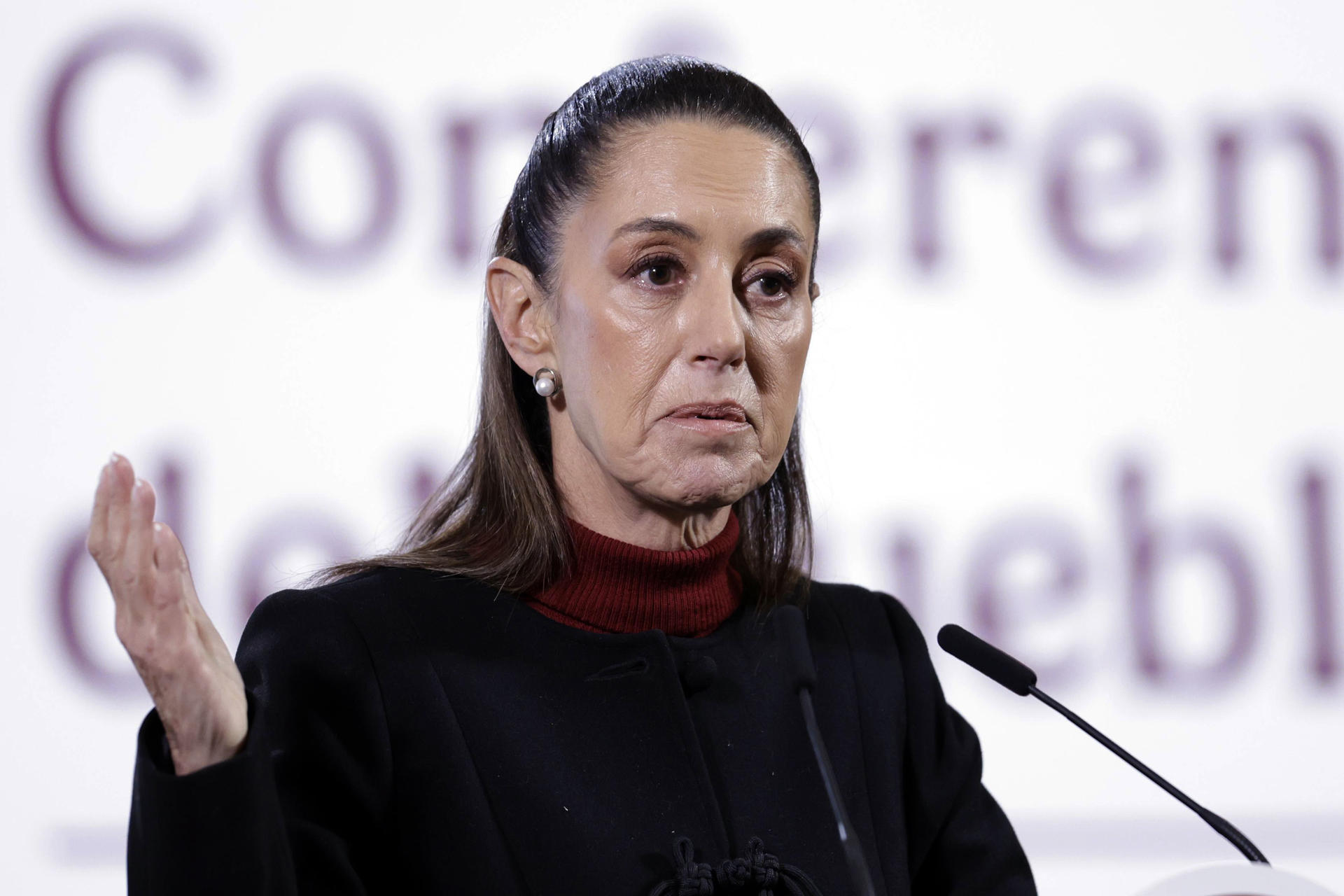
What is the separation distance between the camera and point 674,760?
4.73 ft

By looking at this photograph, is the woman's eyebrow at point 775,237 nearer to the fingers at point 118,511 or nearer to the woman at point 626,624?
the woman at point 626,624

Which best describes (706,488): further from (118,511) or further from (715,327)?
(118,511)

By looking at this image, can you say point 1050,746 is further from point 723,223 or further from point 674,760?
point 723,223

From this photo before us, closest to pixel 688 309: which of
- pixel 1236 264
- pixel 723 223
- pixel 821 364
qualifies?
pixel 723 223

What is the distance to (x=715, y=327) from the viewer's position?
144cm

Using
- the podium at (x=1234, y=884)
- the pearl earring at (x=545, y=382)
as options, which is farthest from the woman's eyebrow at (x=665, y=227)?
the podium at (x=1234, y=884)

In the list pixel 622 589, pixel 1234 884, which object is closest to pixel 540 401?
pixel 622 589

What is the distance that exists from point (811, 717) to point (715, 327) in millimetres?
439

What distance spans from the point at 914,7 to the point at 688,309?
1391mm

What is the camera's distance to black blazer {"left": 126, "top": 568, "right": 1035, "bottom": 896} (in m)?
1.33

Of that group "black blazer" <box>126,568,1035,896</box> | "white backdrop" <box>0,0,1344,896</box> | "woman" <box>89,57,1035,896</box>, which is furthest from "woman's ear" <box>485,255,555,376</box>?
"white backdrop" <box>0,0,1344,896</box>

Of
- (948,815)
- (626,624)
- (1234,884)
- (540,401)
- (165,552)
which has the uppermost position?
(540,401)

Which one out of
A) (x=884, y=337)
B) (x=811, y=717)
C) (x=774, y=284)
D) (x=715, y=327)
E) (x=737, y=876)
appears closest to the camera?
(x=811, y=717)

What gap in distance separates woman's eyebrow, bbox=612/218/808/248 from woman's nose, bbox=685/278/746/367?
6 cm
